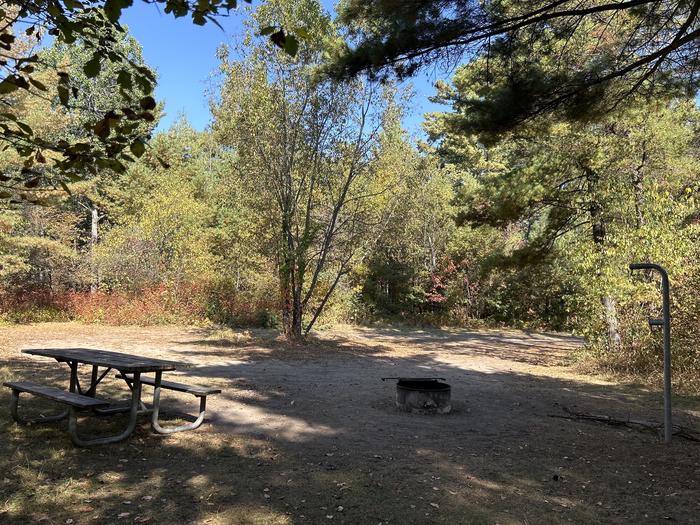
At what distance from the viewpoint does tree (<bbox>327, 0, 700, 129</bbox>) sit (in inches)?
182

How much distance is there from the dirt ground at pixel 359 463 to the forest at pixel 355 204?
6.34 feet

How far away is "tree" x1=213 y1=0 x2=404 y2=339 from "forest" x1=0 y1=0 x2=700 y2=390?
5 centimetres

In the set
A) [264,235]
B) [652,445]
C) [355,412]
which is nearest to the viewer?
[652,445]

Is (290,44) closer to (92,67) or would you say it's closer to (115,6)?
(115,6)

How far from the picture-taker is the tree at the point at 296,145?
1234 cm

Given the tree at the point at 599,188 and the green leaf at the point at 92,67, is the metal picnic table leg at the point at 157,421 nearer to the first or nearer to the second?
the green leaf at the point at 92,67

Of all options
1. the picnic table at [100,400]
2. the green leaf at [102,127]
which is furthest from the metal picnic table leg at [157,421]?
the green leaf at [102,127]

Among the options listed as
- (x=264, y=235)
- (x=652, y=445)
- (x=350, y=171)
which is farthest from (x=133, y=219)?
(x=652, y=445)

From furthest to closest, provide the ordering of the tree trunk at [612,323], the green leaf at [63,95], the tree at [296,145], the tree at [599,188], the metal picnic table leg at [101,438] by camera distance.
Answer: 1. the tree at [296,145]
2. the tree trunk at [612,323]
3. the tree at [599,188]
4. the metal picnic table leg at [101,438]
5. the green leaf at [63,95]

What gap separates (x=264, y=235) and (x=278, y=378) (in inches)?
269

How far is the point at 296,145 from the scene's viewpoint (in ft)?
42.0

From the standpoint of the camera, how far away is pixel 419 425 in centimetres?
539

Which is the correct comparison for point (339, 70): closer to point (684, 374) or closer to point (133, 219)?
point (684, 374)

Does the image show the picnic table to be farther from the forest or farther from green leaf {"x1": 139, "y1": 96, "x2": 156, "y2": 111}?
green leaf {"x1": 139, "y1": 96, "x2": 156, "y2": 111}
